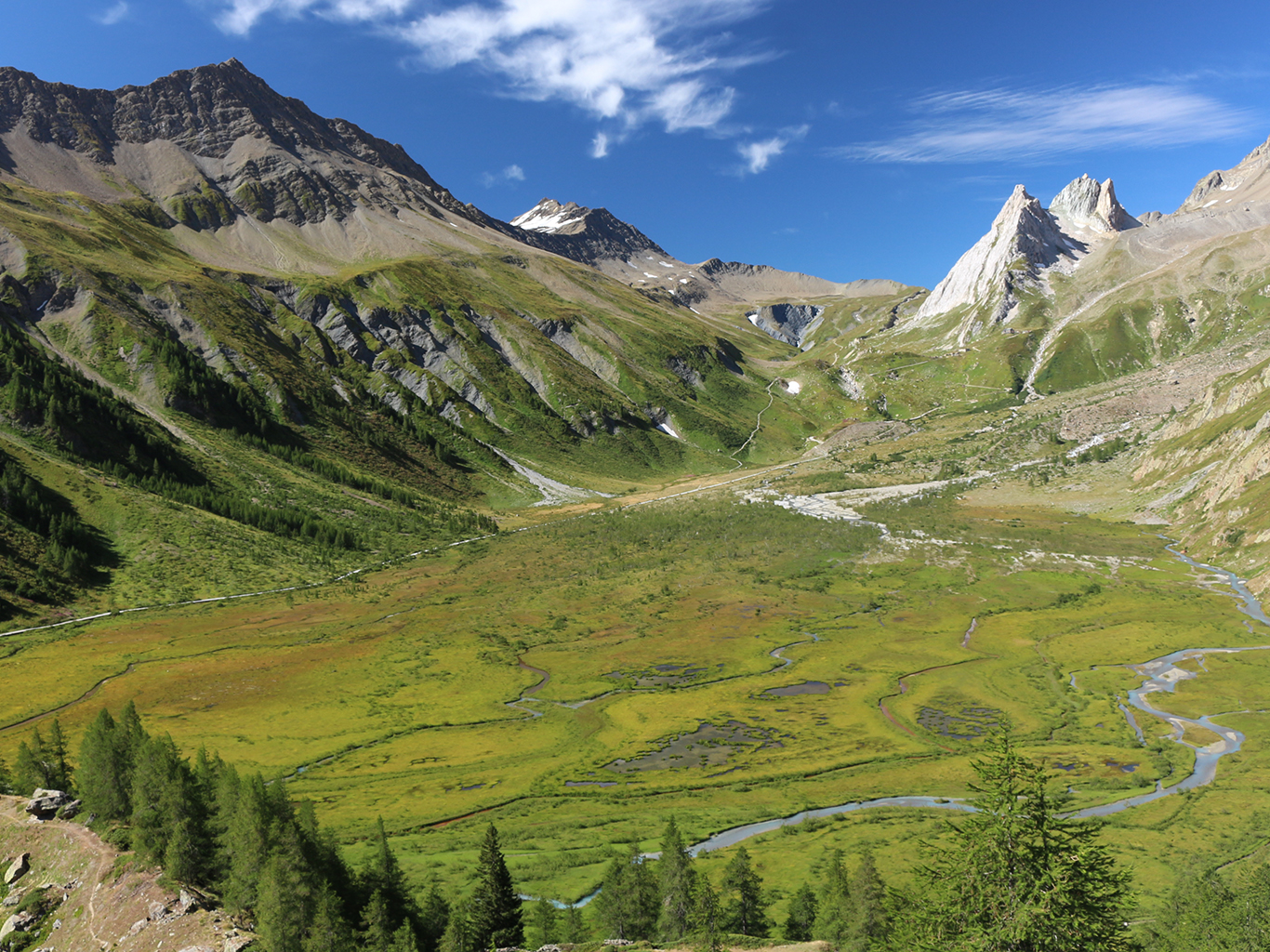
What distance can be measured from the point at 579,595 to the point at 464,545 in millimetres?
47550

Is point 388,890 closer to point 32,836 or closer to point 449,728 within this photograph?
point 32,836

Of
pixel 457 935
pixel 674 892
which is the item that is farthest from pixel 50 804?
pixel 674 892

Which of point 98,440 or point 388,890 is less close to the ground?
point 98,440

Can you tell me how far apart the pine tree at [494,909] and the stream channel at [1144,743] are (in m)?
9.71

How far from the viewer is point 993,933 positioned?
16516 mm

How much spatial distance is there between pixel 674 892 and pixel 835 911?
29.5 ft

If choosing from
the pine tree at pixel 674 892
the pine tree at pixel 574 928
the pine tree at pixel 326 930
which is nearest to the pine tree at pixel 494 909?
the pine tree at pixel 574 928

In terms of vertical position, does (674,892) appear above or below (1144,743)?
above

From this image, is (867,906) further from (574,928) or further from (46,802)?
(46,802)

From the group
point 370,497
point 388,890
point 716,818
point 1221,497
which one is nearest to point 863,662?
point 716,818

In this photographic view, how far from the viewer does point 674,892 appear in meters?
41.4

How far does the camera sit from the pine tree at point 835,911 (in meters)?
38.7

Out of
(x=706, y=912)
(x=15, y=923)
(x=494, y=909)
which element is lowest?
(x=706, y=912)

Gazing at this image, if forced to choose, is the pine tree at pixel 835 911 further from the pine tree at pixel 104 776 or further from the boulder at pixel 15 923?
the boulder at pixel 15 923
